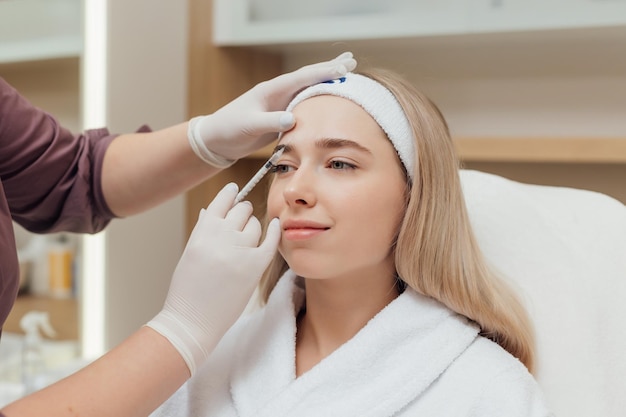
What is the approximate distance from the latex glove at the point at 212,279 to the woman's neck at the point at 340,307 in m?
0.15

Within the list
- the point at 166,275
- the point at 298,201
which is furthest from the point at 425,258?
the point at 166,275

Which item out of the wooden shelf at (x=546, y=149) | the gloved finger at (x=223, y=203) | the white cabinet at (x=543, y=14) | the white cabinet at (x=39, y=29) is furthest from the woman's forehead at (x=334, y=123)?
the white cabinet at (x=39, y=29)

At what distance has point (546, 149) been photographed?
6.29ft

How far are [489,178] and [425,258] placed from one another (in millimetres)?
446

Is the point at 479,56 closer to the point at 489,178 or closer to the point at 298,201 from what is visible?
the point at 489,178

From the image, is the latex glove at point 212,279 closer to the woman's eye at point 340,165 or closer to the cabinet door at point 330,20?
the woman's eye at point 340,165

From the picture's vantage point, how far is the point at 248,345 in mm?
1262

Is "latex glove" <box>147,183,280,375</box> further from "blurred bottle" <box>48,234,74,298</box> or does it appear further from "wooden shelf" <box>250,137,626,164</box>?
"blurred bottle" <box>48,234,74,298</box>

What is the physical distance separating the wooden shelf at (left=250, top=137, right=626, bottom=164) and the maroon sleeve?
23.3 inches

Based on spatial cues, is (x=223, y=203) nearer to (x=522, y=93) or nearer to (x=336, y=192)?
(x=336, y=192)

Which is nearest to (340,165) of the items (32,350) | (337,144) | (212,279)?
(337,144)

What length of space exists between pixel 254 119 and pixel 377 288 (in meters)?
0.36

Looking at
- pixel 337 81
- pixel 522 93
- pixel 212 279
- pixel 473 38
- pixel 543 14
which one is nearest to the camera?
pixel 212 279

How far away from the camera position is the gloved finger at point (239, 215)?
3.65ft
